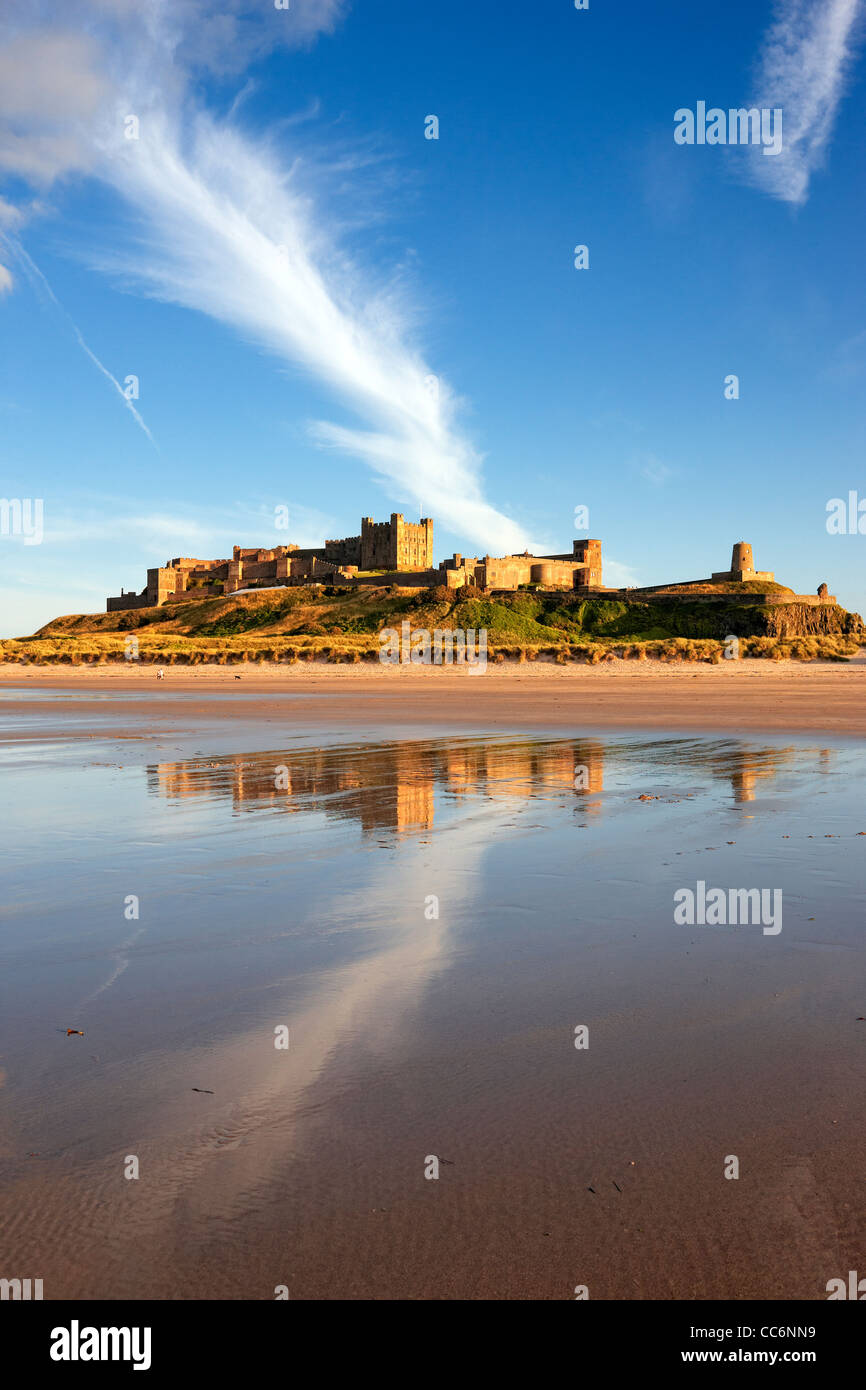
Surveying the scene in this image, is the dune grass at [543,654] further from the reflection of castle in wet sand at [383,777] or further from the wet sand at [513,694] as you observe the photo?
the reflection of castle in wet sand at [383,777]

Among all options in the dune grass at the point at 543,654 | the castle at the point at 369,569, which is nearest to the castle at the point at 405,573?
the castle at the point at 369,569

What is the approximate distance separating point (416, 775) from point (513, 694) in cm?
1793

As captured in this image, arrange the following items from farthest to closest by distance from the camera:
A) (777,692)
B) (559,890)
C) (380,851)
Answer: (777,692) → (380,851) → (559,890)

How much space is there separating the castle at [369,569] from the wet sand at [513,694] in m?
56.0

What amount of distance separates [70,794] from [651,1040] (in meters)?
8.74

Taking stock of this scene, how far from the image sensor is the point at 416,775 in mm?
12133

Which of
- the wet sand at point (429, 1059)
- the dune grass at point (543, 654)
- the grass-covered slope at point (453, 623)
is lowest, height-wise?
the wet sand at point (429, 1059)

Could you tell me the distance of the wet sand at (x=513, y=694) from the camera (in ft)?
68.5

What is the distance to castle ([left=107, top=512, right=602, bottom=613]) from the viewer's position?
10412 cm

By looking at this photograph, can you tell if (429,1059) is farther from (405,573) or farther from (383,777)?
(405,573)

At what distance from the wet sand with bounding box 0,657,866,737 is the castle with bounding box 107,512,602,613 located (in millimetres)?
55960

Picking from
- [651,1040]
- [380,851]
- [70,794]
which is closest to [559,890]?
[380,851]
